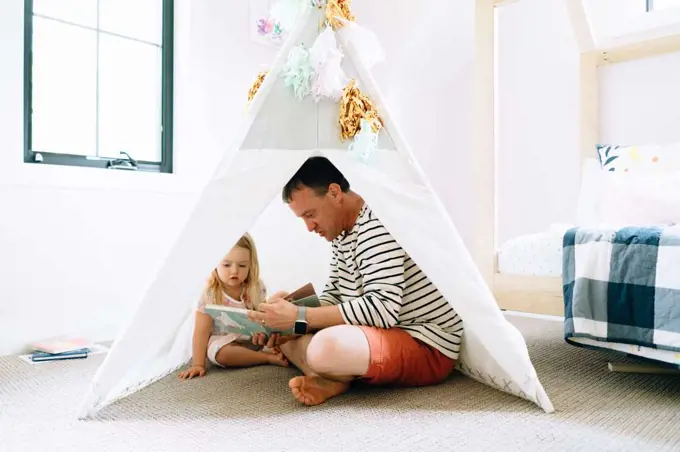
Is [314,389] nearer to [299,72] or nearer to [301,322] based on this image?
[301,322]

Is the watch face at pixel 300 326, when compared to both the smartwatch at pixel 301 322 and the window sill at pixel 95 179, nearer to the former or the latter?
the smartwatch at pixel 301 322

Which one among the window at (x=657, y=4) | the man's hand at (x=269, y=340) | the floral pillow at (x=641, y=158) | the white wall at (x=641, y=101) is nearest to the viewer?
the man's hand at (x=269, y=340)

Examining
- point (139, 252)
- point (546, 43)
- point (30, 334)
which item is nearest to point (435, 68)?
point (546, 43)

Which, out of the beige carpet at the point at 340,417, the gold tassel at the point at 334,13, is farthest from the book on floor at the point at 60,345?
the gold tassel at the point at 334,13

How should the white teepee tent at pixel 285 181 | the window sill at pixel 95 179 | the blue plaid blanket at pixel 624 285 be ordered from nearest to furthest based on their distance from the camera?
the white teepee tent at pixel 285 181, the blue plaid blanket at pixel 624 285, the window sill at pixel 95 179

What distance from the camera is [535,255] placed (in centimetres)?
193

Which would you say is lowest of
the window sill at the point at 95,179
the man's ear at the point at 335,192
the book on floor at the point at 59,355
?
the book on floor at the point at 59,355

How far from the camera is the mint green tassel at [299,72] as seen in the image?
1.38 meters

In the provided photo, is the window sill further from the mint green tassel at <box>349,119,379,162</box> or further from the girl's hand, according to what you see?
the mint green tassel at <box>349,119,379,162</box>

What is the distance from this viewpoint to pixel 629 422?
130 cm

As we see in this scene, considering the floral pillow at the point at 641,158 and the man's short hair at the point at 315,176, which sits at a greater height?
the floral pillow at the point at 641,158

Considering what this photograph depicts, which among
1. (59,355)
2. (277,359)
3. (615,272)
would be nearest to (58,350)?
(59,355)

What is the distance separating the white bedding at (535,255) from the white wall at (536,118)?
36.7 inches

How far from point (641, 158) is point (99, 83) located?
217 centimetres
